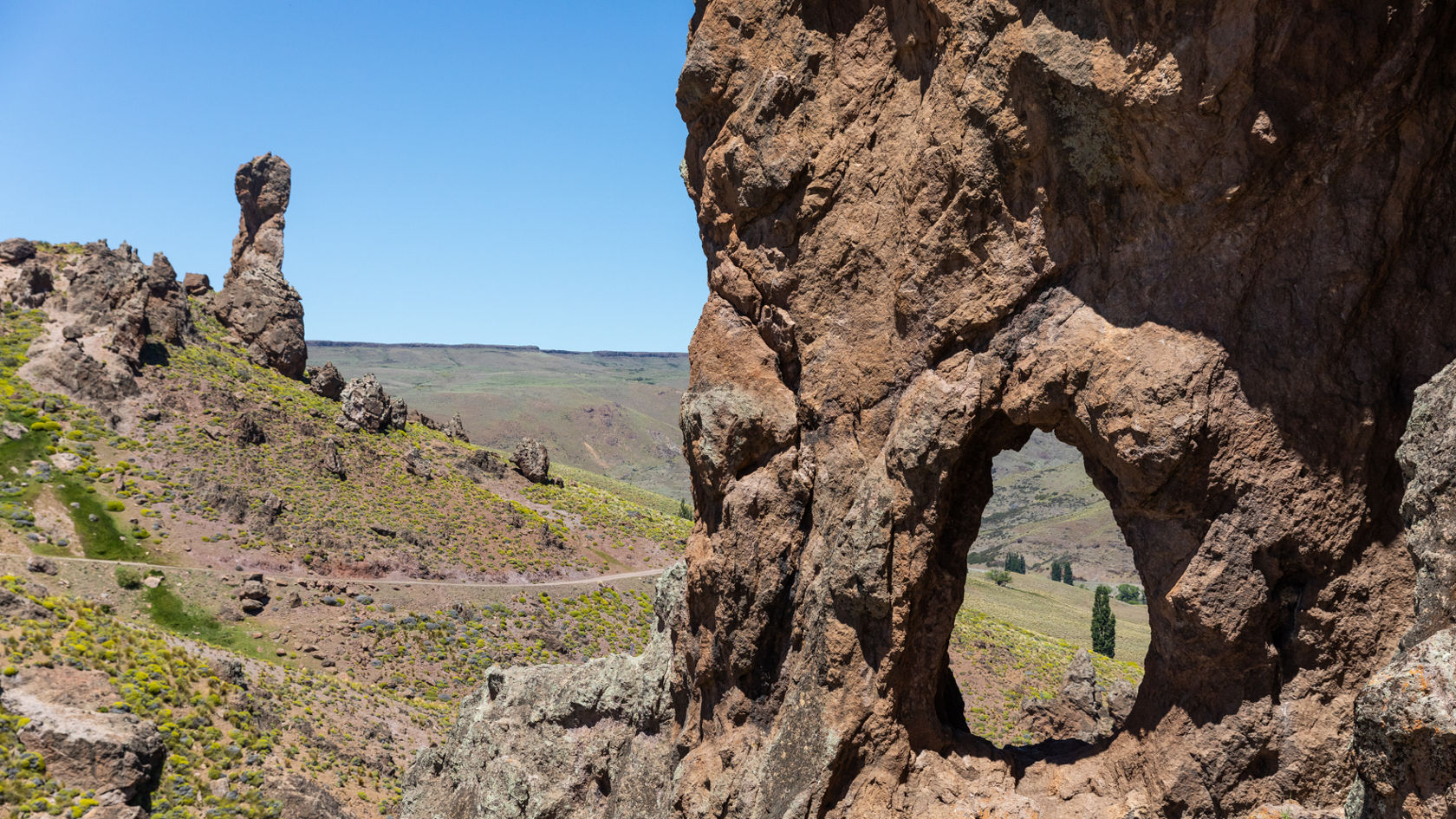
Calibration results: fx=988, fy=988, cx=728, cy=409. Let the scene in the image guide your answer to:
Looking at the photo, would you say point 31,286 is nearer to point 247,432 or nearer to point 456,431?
point 247,432

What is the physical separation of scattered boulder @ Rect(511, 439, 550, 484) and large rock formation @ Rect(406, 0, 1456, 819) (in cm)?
6715

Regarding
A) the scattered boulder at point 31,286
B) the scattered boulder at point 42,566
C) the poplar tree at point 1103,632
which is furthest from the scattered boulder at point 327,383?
the poplar tree at point 1103,632

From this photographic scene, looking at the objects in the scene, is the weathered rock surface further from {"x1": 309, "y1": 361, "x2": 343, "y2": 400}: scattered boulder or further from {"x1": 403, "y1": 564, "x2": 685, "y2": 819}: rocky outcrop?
{"x1": 309, "y1": 361, "x2": 343, "y2": 400}: scattered boulder

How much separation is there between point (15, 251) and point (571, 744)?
71642 mm

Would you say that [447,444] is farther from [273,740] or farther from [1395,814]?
[1395,814]

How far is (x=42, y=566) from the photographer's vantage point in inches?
1898

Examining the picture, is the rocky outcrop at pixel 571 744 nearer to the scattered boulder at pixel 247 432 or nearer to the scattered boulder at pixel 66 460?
the scattered boulder at pixel 66 460

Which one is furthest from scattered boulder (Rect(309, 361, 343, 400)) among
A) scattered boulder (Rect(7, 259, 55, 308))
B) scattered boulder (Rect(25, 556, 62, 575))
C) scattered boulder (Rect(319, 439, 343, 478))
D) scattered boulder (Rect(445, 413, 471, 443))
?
scattered boulder (Rect(25, 556, 62, 575))

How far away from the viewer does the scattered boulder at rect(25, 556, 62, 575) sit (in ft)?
157

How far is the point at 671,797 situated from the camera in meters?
17.5

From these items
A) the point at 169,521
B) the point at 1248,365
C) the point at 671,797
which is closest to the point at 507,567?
the point at 169,521

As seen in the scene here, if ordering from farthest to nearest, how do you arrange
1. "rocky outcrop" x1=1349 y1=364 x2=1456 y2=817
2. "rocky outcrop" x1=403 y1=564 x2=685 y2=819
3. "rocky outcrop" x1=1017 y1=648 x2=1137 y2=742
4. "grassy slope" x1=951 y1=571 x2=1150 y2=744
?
1. "grassy slope" x1=951 y1=571 x2=1150 y2=744
2. "rocky outcrop" x1=1017 y1=648 x2=1137 y2=742
3. "rocky outcrop" x1=403 y1=564 x2=685 y2=819
4. "rocky outcrop" x1=1349 y1=364 x2=1456 y2=817

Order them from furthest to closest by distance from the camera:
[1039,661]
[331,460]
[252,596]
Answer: [331,460] < [1039,661] < [252,596]

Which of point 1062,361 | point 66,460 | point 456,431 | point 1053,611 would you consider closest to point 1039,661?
point 1062,361
